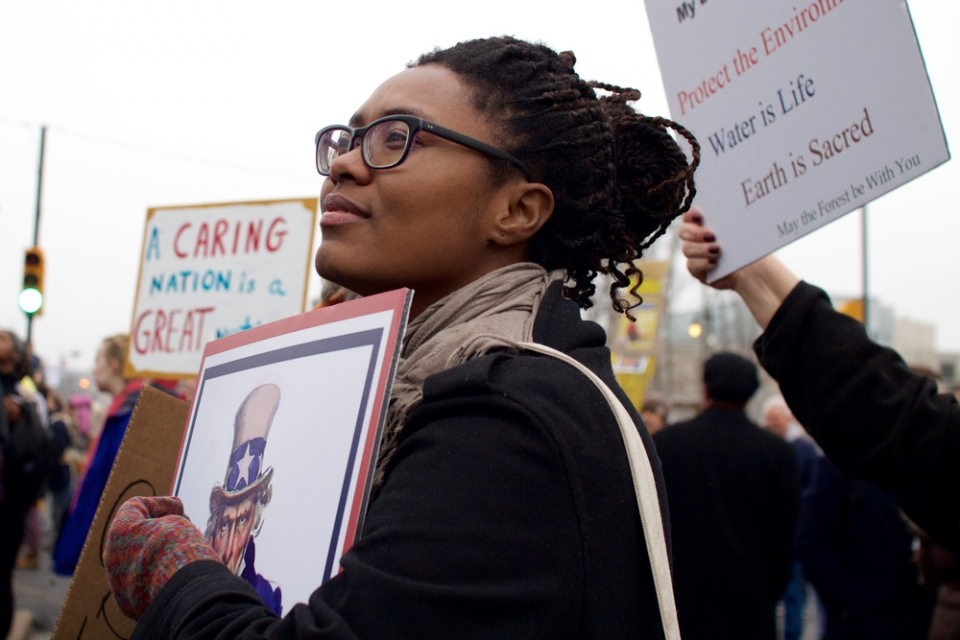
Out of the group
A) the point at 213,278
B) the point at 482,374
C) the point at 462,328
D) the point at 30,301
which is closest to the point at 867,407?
the point at 462,328

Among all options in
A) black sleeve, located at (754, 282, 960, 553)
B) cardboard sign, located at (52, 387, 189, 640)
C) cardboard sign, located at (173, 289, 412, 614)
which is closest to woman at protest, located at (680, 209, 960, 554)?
black sleeve, located at (754, 282, 960, 553)

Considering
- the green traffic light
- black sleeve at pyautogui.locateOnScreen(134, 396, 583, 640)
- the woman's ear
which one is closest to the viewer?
black sleeve at pyautogui.locateOnScreen(134, 396, 583, 640)

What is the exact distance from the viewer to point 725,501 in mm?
4113

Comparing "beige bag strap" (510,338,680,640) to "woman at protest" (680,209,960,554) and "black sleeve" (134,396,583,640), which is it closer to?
"black sleeve" (134,396,583,640)

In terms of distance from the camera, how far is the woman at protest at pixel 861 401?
1958 mm

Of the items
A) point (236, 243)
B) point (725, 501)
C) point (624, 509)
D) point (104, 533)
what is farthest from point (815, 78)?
point (236, 243)

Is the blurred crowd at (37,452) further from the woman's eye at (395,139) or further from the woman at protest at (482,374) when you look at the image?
the woman's eye at (395,139)

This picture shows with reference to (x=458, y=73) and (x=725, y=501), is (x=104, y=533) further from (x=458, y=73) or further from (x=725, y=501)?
(x=725, y=501)

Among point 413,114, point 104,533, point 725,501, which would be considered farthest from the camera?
point 725,501

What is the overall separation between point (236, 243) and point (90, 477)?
1478mm

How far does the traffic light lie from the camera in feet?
38.7

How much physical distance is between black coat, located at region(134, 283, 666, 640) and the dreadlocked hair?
1.46 ft

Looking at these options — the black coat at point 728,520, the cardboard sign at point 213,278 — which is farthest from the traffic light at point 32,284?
the black coat at point 728,520

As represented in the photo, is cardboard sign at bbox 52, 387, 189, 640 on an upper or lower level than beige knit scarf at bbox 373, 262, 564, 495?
lower
